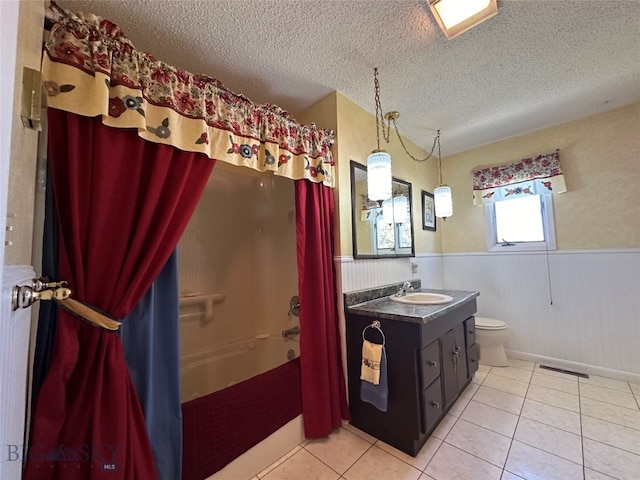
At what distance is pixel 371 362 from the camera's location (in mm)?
1500

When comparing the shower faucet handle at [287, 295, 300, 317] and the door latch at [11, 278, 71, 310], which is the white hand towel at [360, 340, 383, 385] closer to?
the shower faucet handle at [287, 295, 300, 317]

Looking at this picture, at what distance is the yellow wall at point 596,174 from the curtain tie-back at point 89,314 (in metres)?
3.42

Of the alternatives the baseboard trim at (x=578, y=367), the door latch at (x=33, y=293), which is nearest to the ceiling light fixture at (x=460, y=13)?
the door latch at (x=33, y=293)

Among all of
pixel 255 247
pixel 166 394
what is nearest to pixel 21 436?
pixel 166 394

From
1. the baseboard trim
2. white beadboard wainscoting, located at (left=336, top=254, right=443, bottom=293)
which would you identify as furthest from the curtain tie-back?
the baseboard trim

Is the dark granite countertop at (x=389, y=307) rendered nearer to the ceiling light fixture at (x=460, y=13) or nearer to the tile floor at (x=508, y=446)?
the tile floor at (x=508, y=446)

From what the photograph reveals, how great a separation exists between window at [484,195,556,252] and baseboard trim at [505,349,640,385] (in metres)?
1.07

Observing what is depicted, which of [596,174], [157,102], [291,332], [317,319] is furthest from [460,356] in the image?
[157,102]

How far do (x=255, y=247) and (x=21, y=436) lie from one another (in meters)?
1.81

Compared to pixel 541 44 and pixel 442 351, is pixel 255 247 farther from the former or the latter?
pixel 541 44

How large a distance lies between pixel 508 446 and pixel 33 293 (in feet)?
7.46

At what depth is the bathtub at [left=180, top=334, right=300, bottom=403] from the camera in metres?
1.87

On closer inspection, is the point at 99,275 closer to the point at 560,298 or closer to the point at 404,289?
the point at 404,289

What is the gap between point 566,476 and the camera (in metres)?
1.24
